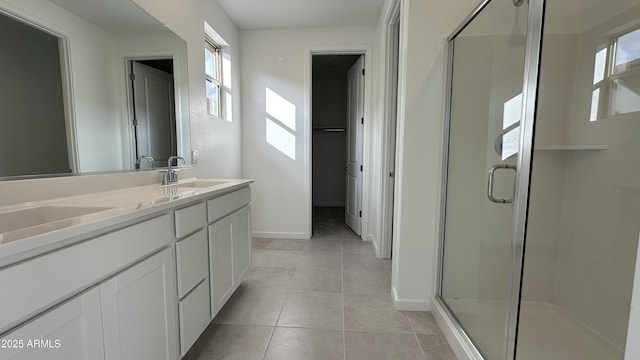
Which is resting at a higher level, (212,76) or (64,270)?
(212,76)

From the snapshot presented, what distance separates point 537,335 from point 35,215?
272 cm

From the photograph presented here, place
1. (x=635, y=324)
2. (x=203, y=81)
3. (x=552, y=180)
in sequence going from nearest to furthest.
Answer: (x=635, y=324), (x=552, y=180), (x=203, y=81)

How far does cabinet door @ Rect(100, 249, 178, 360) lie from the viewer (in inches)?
34.3

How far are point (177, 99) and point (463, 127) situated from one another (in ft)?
7.11

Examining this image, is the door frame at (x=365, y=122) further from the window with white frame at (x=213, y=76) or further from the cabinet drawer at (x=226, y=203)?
the cabinet drawer at (x=226, y=203)

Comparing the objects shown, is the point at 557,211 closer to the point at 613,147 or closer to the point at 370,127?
the point at 613,147

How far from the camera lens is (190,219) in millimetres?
1316

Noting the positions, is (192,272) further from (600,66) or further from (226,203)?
(600,66)

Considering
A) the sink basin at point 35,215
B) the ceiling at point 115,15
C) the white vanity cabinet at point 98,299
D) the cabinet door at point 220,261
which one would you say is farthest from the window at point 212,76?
the white vanity cabinet at point 98,299

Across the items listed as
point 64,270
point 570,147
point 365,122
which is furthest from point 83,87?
point 570,147

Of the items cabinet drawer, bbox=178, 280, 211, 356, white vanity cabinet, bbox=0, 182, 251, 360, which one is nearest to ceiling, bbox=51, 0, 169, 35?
white vanity cabinet, bbox=0, 182, 251, 360

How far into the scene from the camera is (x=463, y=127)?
176cm

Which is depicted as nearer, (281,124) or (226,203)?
(226,203)

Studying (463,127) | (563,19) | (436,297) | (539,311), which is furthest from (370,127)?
(539,311)
